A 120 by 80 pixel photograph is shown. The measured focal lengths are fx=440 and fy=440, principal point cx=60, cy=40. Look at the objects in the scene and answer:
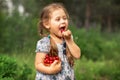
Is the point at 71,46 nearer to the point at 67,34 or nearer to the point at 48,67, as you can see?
the point at 67,34

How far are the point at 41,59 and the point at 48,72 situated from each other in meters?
0.18

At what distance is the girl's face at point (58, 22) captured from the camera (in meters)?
Answer: 4.47

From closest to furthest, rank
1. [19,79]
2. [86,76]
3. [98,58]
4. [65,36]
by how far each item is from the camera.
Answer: [65,36] < [19,79] < [86,76] < [98,58]

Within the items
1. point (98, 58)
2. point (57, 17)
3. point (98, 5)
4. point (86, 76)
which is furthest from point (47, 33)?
point (98, 5)

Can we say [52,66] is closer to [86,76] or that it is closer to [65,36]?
[65,36]

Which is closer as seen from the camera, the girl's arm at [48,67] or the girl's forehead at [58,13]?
the girl's arm at [48,67]

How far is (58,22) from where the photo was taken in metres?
4.50

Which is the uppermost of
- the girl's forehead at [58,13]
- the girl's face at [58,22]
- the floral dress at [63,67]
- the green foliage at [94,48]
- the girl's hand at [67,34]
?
the girl's forehead at [58,13]

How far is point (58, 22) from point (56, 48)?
11.4 inches

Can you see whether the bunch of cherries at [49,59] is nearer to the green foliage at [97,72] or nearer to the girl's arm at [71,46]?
the girl's arm at [71,46]

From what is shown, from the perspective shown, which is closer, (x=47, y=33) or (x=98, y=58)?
(x=47, y=33)

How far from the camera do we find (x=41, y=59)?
454 centimetres

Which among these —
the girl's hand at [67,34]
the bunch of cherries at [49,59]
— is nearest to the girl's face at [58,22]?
the girl's hand at [67,34]

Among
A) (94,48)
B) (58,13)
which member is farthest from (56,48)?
(94,48)
